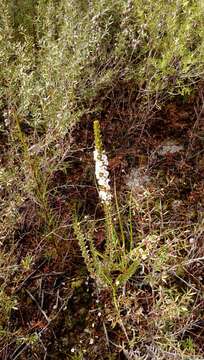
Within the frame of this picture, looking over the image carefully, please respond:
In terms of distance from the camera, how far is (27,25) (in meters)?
3.96

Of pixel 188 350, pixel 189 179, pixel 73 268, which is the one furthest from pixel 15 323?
pixel 189 179

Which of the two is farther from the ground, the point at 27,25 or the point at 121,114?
the point at 27,25

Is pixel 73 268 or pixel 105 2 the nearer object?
pixel 73 268

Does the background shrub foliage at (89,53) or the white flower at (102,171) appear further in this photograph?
the background shrub foliage at (89,53)

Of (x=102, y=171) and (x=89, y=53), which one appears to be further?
(x=89, y=53)

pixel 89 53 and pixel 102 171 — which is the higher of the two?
pixel 89 53

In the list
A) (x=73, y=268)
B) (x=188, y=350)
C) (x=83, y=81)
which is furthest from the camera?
(x=83, y=81)

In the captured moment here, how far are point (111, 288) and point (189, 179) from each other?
3.94 ft

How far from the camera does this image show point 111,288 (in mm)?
2555

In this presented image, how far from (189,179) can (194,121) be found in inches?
27.7

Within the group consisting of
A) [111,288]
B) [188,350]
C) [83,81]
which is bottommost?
[188,350]

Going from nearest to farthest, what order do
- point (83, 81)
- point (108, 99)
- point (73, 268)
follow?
point (73, 268) → point (83, 81) → point (108, 99)

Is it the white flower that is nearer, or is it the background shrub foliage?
the white flower

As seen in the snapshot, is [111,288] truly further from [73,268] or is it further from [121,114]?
[121,114]
